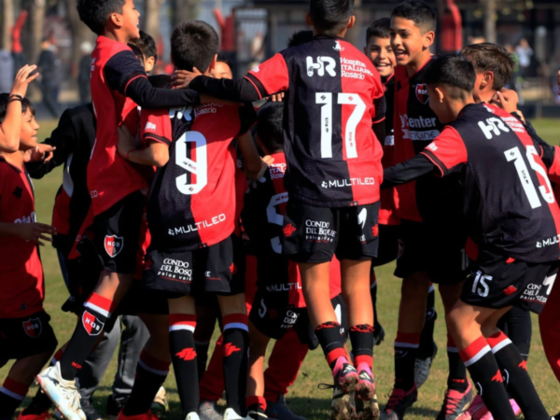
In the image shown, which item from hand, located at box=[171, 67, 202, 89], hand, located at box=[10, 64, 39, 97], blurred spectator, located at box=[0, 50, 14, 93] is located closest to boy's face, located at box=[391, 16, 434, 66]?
hand, located at box=[171, 67, 202, 89]

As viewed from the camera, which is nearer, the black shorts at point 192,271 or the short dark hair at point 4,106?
the black shorts at point 192,271

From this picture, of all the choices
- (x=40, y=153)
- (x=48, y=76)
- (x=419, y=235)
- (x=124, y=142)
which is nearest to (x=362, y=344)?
(x=419, y=235)

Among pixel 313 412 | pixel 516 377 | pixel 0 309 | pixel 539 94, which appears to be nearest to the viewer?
Answer: pixel 516 377

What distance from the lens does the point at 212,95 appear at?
4844mm

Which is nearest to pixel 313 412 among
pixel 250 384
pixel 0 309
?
pixel 250 384

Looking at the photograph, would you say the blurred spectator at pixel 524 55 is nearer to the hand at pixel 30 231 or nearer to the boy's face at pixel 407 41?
the boy's face at pixel 407 41

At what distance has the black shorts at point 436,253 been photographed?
17.7 ft

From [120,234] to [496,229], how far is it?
202 cm

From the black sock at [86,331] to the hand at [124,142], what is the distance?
0.80 m

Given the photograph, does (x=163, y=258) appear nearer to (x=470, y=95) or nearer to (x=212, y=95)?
(x=212, y=95)

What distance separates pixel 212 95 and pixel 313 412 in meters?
2.18

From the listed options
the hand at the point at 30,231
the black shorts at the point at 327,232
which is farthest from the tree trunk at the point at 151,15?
the black shorts at the point at 327,232

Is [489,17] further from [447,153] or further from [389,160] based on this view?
[447,153]

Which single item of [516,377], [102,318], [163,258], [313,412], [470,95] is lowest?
[313,412]
